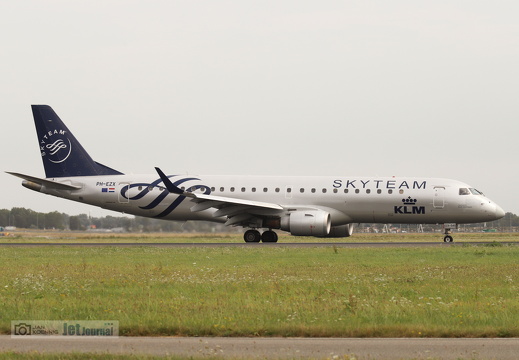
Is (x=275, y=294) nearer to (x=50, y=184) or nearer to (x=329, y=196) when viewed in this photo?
(x=329, y=196)

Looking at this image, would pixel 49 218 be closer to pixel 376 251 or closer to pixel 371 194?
pixel 371 194

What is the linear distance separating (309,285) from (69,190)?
28.6 metres

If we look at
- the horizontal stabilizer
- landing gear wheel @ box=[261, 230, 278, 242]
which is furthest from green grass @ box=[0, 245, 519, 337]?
the horizontal stabilizer

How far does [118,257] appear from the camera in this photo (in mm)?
29578

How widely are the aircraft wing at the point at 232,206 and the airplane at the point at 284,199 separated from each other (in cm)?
5

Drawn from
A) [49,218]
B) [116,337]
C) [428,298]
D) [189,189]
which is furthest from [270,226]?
[49,218]

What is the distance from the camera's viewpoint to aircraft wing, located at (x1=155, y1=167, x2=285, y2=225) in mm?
40062

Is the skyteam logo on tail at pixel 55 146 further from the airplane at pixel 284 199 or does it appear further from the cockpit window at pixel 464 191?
the cockpit window at pixel 464 191

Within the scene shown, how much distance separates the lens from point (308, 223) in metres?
40.0

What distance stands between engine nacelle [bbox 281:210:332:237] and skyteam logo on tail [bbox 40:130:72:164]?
13912 millimetres

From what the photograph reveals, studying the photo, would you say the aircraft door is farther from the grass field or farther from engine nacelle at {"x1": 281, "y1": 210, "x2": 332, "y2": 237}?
the grass field

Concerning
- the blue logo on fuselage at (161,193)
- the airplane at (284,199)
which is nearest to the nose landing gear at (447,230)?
the airplane at (284,199)

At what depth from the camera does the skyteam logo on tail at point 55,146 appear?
151 feet

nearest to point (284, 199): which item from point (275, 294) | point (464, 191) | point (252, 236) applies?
point (252, 236)
